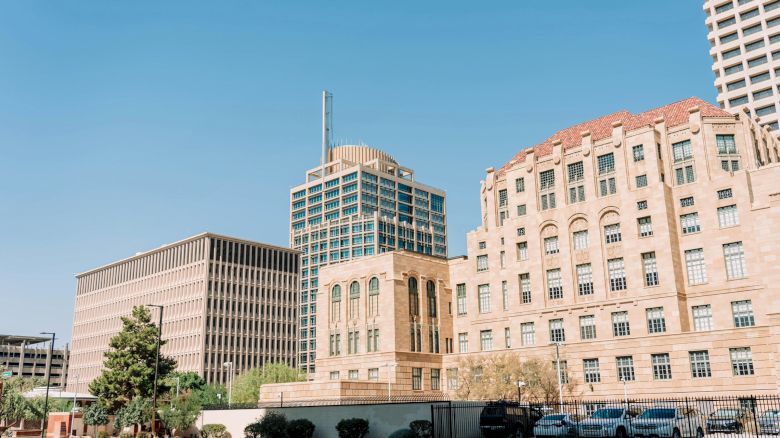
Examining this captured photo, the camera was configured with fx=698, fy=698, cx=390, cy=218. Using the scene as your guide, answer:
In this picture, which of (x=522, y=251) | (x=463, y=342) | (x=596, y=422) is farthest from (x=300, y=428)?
(x=463, y=342)

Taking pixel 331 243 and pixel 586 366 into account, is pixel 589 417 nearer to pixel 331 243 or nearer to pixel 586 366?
pixel 586 366

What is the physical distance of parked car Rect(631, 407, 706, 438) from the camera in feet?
113

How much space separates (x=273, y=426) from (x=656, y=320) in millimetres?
37900

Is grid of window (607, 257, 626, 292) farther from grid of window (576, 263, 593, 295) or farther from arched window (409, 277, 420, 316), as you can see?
arched window (409, 277, 420, 316)

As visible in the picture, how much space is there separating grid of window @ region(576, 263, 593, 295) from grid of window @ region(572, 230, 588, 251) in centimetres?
195

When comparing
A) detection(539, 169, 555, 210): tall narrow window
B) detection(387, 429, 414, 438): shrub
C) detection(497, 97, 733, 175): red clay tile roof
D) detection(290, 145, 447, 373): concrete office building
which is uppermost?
detection(290, 145, 447, 373): concrete office building

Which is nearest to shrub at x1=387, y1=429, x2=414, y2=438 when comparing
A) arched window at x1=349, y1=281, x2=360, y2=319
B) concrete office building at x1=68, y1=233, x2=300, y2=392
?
arched window at x1=349, y1=281, x2=360, y2=319

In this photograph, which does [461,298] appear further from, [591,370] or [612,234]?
[612,234]

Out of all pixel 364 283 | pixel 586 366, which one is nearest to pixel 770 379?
pixel 586 366

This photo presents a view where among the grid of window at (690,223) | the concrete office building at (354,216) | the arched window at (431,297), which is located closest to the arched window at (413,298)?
the arched window at (431,297)

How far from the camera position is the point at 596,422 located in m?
35.4

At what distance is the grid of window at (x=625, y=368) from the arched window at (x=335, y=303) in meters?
35.3

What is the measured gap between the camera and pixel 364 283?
84.1 m

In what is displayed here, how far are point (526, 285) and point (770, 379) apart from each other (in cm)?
2573
